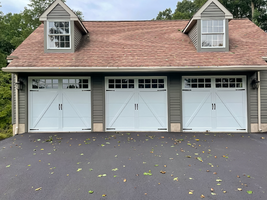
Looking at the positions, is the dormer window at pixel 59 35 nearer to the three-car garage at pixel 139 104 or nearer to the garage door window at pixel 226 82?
the three-car garage at pixel 139 104

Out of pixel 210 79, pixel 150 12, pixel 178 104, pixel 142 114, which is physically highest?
pixel 150 12

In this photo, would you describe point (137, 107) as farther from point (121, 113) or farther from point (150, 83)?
point (150, 83)

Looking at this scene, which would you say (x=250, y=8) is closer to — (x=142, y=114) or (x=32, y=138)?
(x=142, y=114)

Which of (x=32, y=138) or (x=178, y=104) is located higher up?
(x=178, y=104)

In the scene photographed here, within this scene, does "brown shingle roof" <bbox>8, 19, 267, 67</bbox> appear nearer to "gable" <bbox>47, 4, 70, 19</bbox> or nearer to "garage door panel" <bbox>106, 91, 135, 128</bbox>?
"gable" <bbox>47, 4, 70, 19</bbox>

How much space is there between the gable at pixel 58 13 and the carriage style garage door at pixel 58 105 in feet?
8.46

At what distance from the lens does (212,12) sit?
20.4 feet

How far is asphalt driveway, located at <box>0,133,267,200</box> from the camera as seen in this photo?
2.41 m

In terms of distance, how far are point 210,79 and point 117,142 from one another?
4.28m

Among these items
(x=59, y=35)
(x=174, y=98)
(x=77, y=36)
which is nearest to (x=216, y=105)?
(x=174, y=98)

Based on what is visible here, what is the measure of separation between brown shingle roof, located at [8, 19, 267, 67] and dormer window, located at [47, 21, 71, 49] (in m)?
0.47

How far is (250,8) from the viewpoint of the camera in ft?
55.1

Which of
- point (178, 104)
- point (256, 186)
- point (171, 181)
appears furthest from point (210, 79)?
point (171, 181)

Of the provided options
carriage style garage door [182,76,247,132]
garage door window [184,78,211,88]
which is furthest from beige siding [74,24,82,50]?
carriage style garage door [182,76,247,132]
